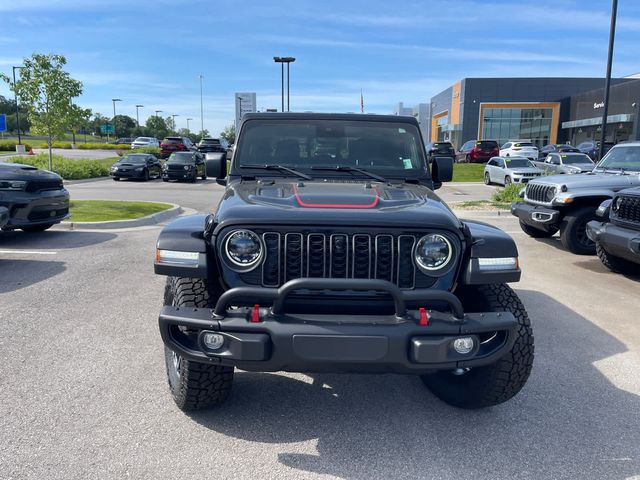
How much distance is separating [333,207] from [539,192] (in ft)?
24.0

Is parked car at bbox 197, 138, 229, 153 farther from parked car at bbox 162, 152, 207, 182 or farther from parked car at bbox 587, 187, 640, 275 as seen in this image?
parked car at bbox 587, 187, 640, 275

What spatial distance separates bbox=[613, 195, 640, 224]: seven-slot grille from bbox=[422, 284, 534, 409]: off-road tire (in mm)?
4238

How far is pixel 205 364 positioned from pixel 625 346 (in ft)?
12.1

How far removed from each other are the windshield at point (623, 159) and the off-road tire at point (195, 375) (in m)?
8.29

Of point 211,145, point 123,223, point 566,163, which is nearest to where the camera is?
point 123,223

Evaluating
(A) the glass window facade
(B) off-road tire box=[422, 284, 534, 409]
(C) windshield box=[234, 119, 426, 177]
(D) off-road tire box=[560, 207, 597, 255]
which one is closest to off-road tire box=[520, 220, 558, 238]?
(D) off-road tire box=[560, 207, 597, 255]

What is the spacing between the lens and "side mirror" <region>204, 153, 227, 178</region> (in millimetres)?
4848

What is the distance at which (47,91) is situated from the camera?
47.8ft

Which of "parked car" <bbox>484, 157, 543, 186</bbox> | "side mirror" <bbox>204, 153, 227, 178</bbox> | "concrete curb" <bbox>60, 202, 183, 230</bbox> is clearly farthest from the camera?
"parked car" <bbox>484, 157, 543, 186</bbox>

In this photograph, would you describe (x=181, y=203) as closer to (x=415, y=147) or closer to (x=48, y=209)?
(x=48, y=209)

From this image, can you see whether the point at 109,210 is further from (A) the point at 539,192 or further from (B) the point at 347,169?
(B) the point at 347,169

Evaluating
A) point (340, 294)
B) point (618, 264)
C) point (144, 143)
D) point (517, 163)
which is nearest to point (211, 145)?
point (144, 143)

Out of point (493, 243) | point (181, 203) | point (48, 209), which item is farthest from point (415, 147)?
point (181, 203)

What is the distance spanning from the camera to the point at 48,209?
359 inches
